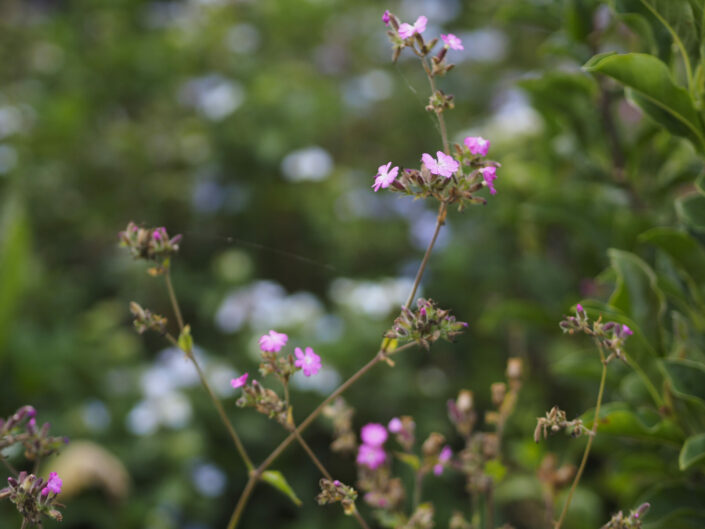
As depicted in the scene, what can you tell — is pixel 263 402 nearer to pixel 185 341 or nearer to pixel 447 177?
pixel 185 341

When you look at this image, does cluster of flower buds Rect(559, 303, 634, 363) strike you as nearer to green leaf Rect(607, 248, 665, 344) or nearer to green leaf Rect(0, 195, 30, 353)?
green leaf Rect(607, 248, 665, 344)

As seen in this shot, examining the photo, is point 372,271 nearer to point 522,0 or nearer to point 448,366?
point 448,366

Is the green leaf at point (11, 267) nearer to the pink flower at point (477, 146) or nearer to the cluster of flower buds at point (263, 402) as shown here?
the cluster of flower buds at point (263, 402)

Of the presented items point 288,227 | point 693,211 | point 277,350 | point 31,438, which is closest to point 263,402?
point 277,350

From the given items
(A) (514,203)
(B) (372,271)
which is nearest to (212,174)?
A: (B) (372,271)

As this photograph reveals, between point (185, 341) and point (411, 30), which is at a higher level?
point (411, 30)

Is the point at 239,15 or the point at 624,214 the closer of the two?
the point at 624,214

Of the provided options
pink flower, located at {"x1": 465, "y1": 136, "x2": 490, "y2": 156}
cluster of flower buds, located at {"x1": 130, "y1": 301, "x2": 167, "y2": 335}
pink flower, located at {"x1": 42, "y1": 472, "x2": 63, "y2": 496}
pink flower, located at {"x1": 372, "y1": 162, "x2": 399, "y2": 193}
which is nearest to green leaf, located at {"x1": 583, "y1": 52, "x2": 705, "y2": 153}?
pink flower, located at {"x1": 465, "y1": 136, "x2": 490, "y2": 156}
